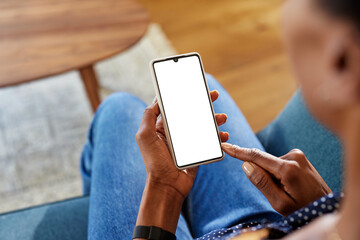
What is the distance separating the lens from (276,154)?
0.76 m

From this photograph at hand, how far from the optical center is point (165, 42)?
193cm

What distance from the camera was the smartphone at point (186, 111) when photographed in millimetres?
710

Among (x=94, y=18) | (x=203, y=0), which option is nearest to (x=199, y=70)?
(x=94, y=18)

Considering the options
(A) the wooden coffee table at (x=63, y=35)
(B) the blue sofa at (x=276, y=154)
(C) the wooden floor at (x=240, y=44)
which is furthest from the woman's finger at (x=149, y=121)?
(C) the wooden floor at (x=240, y=44)

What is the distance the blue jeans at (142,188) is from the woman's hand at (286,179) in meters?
0.10

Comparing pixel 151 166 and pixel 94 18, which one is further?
pixel 94 18

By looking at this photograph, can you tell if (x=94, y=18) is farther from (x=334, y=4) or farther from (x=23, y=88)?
(x=334, y=4)

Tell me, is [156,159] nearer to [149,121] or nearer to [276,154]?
[149,121]

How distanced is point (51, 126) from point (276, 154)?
1.08 meters

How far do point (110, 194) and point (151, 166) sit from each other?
0.48ft

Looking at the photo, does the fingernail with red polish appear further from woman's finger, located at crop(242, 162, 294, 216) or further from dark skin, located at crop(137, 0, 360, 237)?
dark skin, located at crop(137, 0, 360, 237)

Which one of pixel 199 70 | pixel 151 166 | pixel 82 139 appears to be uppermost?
pixel 199 70

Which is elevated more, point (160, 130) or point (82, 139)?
point (160, 130)

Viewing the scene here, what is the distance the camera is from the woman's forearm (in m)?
0.66
